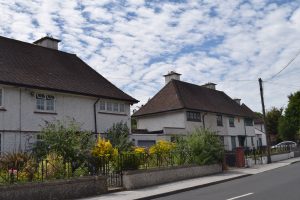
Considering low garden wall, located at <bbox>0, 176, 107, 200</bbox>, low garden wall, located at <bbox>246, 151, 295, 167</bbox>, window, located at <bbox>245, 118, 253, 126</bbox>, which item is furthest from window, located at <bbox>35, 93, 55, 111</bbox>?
window, located at <bbox>245, 118, 253, 126</bbox>

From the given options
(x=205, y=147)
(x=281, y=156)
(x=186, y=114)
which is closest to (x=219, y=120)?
(x=186, y=114)

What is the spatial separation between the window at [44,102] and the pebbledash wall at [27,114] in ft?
0.71

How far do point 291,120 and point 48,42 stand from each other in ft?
138

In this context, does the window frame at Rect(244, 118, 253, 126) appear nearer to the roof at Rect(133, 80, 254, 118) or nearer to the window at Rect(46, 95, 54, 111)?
the roof at Rect(133, 80, 254, 118)

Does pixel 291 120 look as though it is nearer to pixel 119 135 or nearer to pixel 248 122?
pixel 248 122

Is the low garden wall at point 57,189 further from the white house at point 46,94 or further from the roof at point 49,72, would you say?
the roof at point 49,72

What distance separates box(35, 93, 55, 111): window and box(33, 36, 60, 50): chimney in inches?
299

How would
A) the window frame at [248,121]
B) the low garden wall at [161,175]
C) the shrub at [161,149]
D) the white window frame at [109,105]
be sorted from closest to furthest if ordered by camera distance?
the low garden wall at [161,175] → the shrub at [161,149] → the white window frame at [109,105] → the window frame at [248,121]

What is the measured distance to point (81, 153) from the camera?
52.1 feet

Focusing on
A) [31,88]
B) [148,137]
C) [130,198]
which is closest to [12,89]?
[31,88]

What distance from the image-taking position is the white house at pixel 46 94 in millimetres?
21031

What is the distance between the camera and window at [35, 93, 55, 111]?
22.7m

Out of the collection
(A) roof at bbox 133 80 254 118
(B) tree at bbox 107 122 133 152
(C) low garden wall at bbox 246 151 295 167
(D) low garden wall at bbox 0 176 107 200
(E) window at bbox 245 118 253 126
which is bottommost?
(D) low garden wall at bbox 0 176 107 200

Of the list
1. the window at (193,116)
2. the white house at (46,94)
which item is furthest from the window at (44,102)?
the window at (193,116)
